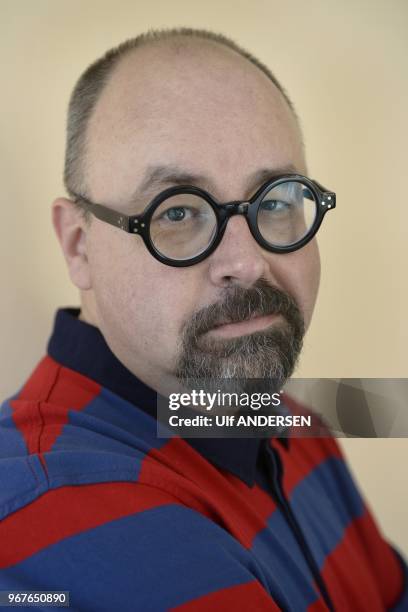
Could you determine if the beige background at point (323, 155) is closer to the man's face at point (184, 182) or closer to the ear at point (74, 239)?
the ear at point (74, 239)

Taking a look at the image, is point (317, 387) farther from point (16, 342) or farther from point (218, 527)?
point (16, 342)

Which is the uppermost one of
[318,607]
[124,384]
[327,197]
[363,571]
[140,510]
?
[327,197]

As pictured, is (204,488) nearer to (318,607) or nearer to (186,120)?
(318,607)

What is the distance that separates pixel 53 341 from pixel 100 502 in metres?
0.48

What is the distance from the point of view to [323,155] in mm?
1938

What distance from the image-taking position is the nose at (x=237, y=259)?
1119 millimetres

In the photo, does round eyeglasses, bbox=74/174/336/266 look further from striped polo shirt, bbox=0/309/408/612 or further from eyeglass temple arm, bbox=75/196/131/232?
striped polo shirt, bbox=0/309/408/612

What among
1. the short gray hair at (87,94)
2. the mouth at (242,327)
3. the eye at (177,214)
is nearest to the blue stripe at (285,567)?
the mouth at (242,327)

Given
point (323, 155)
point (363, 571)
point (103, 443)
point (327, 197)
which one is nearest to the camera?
point (103, 443)

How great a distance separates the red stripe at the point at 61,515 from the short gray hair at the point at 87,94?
0.60 metres

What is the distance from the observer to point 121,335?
1.25 meters

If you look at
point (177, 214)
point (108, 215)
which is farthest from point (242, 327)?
point (108, 215)

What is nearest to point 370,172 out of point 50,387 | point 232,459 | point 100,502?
point 232,459

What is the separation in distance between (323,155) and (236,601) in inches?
55.6
